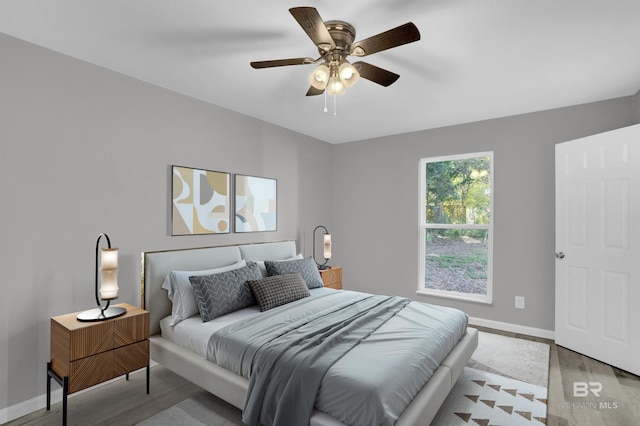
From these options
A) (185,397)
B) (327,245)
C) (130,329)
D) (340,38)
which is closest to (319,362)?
(185,397)

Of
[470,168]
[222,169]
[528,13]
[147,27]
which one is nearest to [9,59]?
[147,27]

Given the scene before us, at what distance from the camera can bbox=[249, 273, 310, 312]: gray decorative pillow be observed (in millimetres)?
2867

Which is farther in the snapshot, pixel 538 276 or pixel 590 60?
pixel 538 276

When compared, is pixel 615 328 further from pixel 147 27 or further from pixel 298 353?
pixel 147 27

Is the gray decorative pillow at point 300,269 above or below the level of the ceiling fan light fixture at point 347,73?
below

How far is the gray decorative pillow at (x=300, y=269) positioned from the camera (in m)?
3.41

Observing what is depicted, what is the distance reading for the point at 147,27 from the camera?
2139mm

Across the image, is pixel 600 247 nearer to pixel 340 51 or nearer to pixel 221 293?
pixel 340 51

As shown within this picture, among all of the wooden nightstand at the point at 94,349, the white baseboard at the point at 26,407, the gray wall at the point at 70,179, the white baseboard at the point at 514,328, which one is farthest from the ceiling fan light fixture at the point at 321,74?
the white baseboard at the point at 514,328

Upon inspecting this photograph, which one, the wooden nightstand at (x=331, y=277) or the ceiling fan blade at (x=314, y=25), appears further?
the wooden nightstand at (x=331, y=277)

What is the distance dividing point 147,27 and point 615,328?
4.51 m

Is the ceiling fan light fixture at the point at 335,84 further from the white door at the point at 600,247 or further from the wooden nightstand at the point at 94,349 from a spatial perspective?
the white door at the point at 600,247

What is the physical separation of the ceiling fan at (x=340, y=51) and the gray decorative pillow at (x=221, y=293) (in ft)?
5.66

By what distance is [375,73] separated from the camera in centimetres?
223
